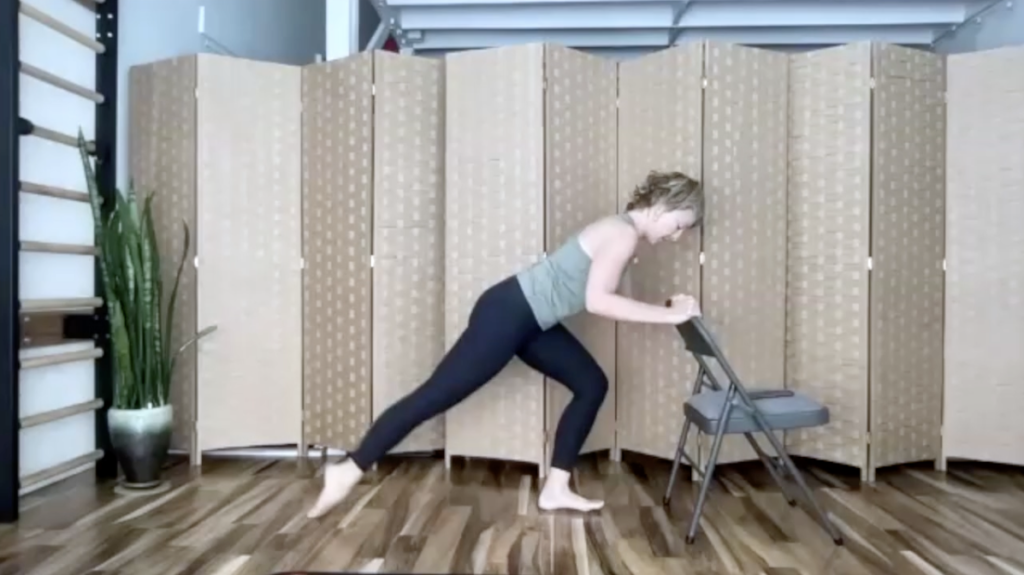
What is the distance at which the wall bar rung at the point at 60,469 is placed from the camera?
2.85 metres

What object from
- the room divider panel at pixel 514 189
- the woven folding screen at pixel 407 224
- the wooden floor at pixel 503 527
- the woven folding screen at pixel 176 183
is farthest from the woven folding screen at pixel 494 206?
the woven folding screen at pixel 176 183

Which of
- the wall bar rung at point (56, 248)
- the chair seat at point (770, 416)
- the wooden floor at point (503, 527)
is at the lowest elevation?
the wooden floor at point (503, 527)

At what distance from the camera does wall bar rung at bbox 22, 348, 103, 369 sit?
277 centimetres

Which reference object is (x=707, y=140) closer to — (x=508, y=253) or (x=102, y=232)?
(x=508, y=253)

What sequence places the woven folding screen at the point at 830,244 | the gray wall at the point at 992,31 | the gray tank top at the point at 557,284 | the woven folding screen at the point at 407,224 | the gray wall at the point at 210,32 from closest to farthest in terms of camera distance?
1. the gray tank top at the point at 557,284
2. the woven folding screen at the point at 830,244
3. the woven folding screen at the point at 407,224
4. the gray wall at the point at 210,32
5. the gray wall at the point at 992,31

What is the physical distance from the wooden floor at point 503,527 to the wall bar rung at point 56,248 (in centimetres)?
89

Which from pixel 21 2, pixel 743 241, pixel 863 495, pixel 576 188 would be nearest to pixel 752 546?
pixel 863 495

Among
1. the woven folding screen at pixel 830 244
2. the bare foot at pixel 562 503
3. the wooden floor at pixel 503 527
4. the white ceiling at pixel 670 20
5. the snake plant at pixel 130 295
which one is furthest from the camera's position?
the white ceiling at pixel 670 20

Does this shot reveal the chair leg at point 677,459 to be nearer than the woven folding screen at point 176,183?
Yes

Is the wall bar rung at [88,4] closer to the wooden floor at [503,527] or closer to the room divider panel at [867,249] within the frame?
the wooden floor at [503,527]

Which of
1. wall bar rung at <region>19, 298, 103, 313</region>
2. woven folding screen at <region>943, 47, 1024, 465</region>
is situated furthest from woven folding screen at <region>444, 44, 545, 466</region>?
woven folding screen at <region>943, 47, 1024, 465</region>

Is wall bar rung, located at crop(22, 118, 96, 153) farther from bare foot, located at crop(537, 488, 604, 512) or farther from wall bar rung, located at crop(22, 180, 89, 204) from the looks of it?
bare foot, located at crop(537, 488, 604, 512)

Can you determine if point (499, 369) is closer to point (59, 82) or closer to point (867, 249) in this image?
point (867, 249)

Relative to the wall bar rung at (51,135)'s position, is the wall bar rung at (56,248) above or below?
below
